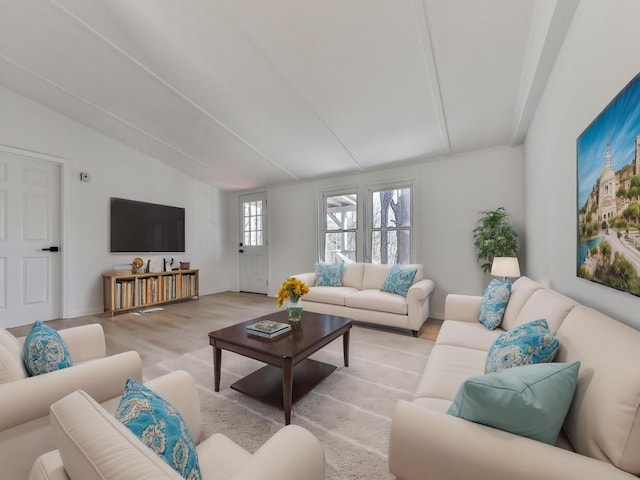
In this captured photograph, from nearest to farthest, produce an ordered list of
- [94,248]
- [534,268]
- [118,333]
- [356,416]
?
[356,416] < [534,268] < [118,333] < [94,248]

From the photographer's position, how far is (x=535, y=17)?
1.87 metres

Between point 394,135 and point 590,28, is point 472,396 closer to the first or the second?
point 590,28

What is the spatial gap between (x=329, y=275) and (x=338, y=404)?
247 cm

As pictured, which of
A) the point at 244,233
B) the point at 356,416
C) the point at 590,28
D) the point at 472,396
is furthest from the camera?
the point at 244,233

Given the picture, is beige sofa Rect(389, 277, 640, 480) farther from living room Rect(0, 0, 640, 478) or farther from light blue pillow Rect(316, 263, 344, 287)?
light blue pillow Rect(316, 263, 344, 287)

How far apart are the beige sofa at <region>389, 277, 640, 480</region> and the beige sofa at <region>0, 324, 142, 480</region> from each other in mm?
1249

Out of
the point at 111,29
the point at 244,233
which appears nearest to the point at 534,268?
the point at 111,29

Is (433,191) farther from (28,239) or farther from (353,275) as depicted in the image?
(28,239)

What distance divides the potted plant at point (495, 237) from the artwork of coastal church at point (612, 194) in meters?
1.83

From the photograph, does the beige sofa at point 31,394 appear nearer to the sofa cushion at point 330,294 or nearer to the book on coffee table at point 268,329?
the book on coffee table at point 268,329

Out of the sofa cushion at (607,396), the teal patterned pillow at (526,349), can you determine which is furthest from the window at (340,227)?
the sofa cushion at (607,396)

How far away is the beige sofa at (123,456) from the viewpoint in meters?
0.51

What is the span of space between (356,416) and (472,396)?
3.55 feet

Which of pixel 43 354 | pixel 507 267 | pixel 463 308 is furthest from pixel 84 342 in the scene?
pixel 507 267
